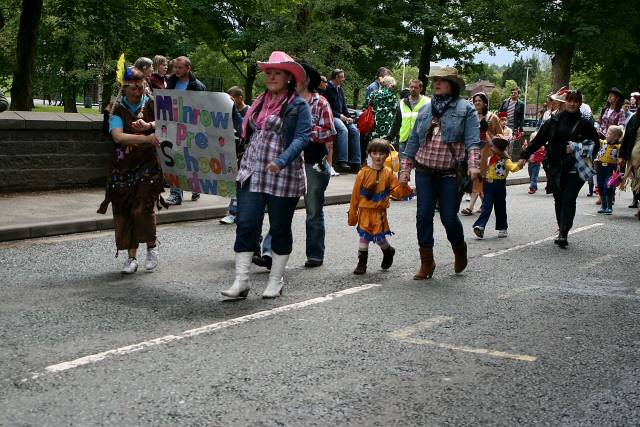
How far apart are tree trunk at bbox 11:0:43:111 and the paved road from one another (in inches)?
411

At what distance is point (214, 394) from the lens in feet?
16.0

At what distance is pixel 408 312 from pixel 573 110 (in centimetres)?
Answer: 513

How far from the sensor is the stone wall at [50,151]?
12898 mm

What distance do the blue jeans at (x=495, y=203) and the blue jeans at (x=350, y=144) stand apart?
3852 millimetres

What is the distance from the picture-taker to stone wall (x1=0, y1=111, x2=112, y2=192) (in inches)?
508

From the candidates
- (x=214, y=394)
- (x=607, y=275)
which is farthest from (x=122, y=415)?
(x=607, y=275)

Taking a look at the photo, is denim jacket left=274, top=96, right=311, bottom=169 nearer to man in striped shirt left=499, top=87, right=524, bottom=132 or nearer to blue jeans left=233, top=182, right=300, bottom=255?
blue jeans left=233, top=182, right=300, bottom=255

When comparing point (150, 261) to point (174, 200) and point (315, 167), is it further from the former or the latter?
point (174, 200)

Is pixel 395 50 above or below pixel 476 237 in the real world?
above

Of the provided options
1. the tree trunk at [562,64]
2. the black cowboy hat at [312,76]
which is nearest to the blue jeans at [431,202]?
the black cowboy hat at [312,76]

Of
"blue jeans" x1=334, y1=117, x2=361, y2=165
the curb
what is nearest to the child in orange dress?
the curb

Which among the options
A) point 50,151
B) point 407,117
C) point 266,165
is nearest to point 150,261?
point 266,165

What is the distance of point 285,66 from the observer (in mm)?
7207

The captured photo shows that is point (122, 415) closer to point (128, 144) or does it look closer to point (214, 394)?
point (214, 394)
